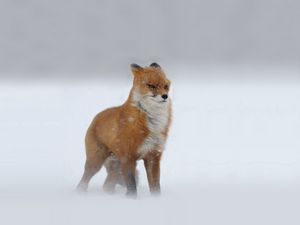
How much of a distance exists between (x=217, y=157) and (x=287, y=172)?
1.88m

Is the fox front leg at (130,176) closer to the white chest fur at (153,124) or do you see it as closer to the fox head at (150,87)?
the white chest fur at (153,124)

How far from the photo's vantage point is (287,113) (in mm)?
16344

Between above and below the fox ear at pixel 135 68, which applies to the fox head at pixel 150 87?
below

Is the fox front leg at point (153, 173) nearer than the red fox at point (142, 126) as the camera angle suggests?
No

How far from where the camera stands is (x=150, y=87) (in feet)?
25.6

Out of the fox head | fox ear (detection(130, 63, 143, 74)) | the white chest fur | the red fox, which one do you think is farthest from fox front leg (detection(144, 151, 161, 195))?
fox ear (detection(130, 63, 143, 74))

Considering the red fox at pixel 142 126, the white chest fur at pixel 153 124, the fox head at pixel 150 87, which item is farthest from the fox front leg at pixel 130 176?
the fox head at pixel 150 87

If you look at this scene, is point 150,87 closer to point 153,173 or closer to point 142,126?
point 142,126

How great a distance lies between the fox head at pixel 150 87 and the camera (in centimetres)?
778

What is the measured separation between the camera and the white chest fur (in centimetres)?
784

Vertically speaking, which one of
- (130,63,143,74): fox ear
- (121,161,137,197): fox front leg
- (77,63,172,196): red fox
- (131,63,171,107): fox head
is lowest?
(121,161,137,197): fox front leg

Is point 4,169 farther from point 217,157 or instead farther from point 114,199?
point 217,157

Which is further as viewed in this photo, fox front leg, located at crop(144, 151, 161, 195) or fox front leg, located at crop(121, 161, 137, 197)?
fox front leg, located at crop(144, 151, 161, 195)

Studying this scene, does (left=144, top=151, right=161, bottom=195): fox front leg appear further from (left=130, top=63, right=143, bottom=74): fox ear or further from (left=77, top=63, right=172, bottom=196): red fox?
(left=130, top=63, right=143, bottom=74): fox ear
